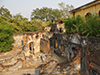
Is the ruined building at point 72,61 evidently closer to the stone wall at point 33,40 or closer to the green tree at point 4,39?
the green tree at point 4,39

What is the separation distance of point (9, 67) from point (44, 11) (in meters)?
28.8

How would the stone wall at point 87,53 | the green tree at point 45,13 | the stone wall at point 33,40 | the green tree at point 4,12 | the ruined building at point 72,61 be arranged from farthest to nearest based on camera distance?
the green tree at point 45,13 < the green tree at point 4,12 < the stone wall at point 33,40 < the ruined building at point 72,61 < the stone wall at point 87,53

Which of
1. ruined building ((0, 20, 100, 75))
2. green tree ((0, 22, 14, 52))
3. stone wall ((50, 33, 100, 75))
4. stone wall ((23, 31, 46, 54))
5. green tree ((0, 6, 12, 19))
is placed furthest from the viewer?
green tree ((0, 6, 12, 19))

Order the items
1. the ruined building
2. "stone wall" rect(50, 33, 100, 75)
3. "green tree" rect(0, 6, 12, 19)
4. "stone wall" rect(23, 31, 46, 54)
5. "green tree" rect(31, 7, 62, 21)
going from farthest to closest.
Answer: "green tree" rect(31, 7, 62, 21) → "green tree" rect(0, 6, 12, 19) → "stone wall" rect(23, 31, 46, 54) → the ruined building → "stone wall" rect(50, 33, 100, 75)

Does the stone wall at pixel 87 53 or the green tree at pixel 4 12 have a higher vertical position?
the green tree at pixel 4 12

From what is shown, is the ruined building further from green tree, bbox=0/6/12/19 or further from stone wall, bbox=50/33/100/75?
green tree, bbox=0/6/12/19

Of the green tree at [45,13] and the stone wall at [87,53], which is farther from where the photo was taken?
the green tree at [45,13]

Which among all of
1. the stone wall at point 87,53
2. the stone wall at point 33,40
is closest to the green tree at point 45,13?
the stone wall at point 33,40

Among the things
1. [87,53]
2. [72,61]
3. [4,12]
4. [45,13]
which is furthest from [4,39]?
[45,13]

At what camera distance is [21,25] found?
16.5 metres

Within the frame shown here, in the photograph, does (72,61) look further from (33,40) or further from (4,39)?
(4,39)

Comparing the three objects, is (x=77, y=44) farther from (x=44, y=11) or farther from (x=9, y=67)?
(x=44, y=11)

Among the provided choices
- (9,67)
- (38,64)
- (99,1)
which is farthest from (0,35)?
(99,1)

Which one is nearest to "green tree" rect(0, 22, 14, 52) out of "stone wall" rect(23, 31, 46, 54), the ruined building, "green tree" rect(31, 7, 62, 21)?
the ruined building
